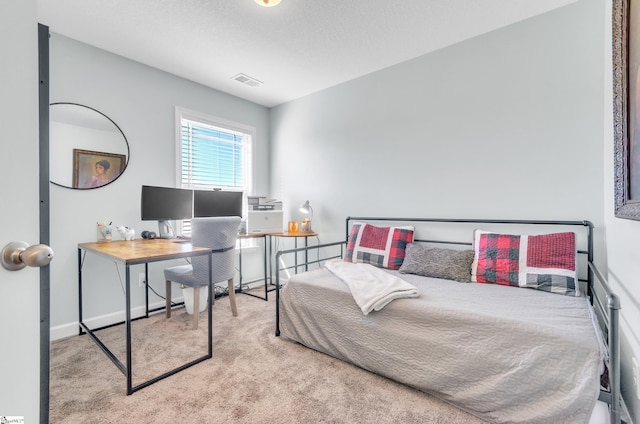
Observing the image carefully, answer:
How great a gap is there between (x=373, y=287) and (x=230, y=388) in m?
1.06

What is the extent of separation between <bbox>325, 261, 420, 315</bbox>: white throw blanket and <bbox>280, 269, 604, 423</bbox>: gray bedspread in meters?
0.05

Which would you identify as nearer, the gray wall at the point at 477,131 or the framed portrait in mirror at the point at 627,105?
the framed portrait in mirror at the point at 627,105

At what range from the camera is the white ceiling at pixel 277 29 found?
2.01 metres

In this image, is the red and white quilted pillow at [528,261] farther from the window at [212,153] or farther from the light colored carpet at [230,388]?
the window at [212,153]

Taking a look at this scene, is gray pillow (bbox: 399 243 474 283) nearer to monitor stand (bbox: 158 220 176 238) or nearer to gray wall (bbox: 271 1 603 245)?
gray wall (bbox: 271 1 603 245)

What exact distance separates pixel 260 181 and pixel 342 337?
2658 mm

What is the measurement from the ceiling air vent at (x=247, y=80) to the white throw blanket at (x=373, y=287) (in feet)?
7.59

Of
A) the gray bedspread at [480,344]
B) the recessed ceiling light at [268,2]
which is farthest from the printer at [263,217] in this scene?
the recessed ceiling light at [268,2]

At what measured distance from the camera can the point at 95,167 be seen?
99.8 inches

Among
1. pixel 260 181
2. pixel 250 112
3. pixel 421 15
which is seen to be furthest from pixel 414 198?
pixel 250 112

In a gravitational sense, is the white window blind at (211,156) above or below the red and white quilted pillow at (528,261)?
above

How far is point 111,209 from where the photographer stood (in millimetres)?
2641

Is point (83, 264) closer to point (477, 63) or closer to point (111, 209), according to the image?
point (111, 209)

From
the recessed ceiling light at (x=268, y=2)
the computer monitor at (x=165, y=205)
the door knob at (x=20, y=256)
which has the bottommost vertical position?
the door knob at (x=20, y=256)
